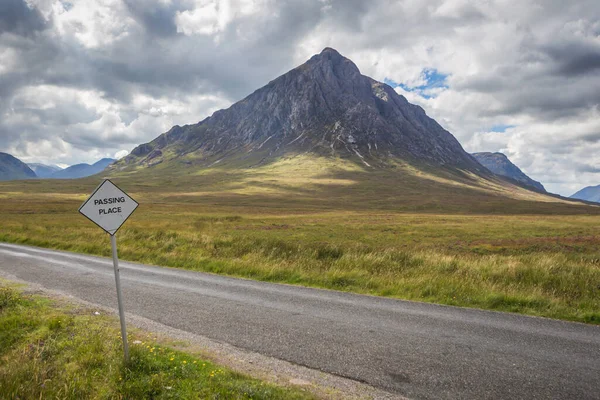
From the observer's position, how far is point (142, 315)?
32.1ft

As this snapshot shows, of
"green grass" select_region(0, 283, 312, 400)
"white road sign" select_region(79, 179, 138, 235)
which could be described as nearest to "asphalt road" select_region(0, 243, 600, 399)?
"green grass" select_region(0, 283, 312, 400)

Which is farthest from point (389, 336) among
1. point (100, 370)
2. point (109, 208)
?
point (109, 208)

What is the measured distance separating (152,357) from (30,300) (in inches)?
267

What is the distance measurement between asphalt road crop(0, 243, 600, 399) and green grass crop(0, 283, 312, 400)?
1599mm

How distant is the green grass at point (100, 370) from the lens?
17.7 feet

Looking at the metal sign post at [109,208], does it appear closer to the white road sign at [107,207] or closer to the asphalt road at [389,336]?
the white road sign at [107,207]

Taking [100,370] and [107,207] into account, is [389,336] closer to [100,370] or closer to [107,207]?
[100,370]

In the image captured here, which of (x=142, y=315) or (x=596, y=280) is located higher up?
(x=596, y=280)

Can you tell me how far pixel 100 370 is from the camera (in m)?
6.09

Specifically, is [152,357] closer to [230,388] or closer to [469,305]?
[230,388]

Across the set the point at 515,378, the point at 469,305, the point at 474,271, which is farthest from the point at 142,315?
the point at 474,271

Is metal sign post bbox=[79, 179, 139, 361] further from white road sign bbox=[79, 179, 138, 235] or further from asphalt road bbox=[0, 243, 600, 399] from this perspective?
asphalt road bbox=[0, 243, 600, 399]

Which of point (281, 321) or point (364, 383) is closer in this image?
point (364, 383)

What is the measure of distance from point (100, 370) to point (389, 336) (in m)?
6.37
